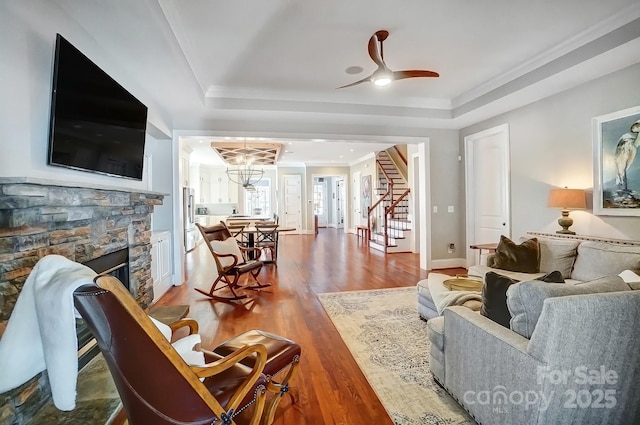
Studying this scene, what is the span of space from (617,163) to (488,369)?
310 cm

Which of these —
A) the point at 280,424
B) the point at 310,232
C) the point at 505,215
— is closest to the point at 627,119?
the point at 505,215

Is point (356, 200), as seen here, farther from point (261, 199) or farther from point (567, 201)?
point (567, 201)

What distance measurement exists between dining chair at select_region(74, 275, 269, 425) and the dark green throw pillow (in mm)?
1337

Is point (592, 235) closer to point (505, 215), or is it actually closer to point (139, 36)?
point (505, 215)

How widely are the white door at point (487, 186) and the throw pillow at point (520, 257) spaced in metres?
1.31

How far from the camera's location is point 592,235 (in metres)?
3.49

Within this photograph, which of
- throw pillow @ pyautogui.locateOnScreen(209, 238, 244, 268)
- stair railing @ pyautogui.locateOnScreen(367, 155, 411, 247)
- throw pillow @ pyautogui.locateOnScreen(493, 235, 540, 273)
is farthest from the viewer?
stair railing @ pyautogui.locateOnScreen(367, 155, 411, 247)

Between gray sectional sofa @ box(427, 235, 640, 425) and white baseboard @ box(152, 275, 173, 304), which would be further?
white baseboard @ box(152, 275, 173, 304)

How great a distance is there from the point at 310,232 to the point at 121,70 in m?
9.18

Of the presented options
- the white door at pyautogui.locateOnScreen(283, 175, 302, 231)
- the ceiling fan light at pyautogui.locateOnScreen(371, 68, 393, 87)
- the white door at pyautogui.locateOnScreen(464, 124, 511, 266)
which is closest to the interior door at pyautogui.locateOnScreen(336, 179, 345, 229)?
the white door at pyautogui.locateOnScreen(283, 175, 302, 231)

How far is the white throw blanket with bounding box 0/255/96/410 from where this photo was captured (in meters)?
0.97

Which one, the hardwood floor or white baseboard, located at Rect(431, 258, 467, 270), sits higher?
white baseboard, located at Rect(431, 258, 467, 270)

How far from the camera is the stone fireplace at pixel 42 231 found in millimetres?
1469

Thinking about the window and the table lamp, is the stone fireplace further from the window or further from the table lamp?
the window
